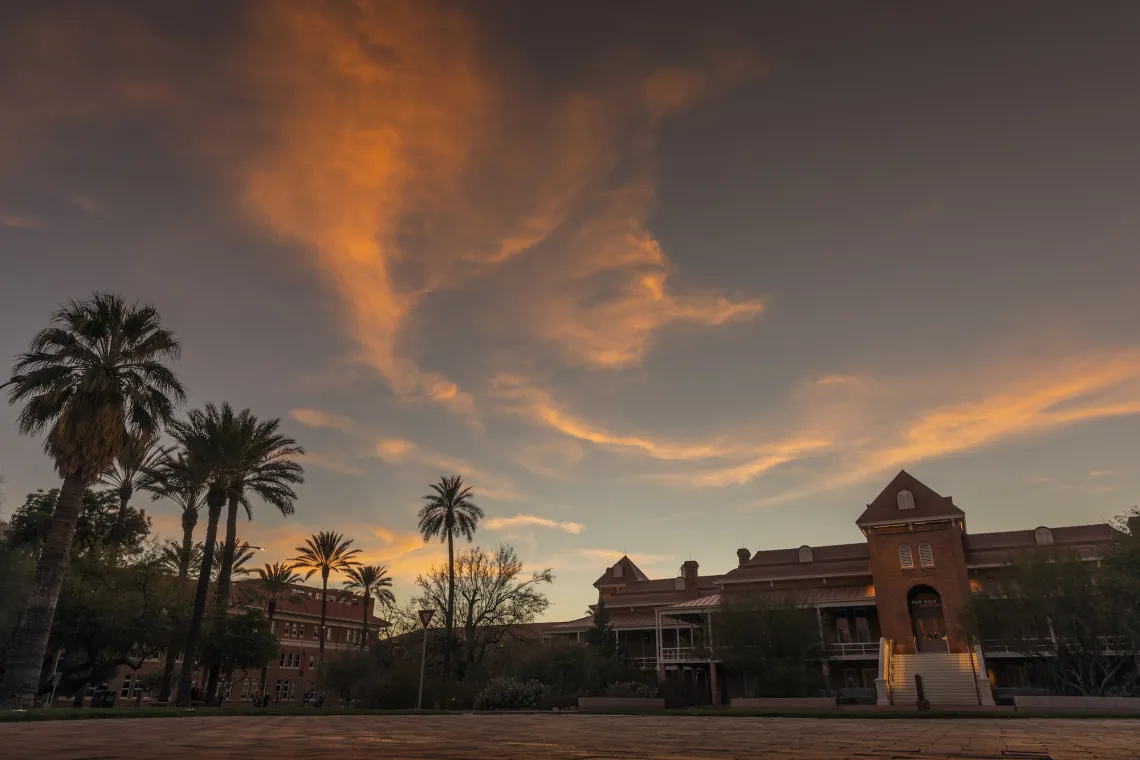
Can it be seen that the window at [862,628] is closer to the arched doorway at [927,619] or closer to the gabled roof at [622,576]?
the arched doorway at [927,619]

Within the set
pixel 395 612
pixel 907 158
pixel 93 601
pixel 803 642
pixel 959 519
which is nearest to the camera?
pixel 907 158

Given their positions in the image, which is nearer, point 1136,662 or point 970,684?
point 1136,662

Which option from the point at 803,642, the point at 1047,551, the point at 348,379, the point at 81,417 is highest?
the point at 348,379

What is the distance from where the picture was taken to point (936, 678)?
37.1m

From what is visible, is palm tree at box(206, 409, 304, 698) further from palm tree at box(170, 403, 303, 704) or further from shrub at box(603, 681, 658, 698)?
shrub at box(603, 681, 658, 698)

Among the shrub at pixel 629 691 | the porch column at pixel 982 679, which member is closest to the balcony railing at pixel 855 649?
the porch column at pixel 982 679

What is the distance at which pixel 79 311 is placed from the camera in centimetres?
2444

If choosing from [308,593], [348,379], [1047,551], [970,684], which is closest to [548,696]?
[348,379]

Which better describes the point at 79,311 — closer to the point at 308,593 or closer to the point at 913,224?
the point at 913,224

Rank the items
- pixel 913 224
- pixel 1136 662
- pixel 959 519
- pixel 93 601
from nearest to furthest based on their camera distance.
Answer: pixel 913 224
pixel 93 601
pixel 1136 662
pixel 959 519

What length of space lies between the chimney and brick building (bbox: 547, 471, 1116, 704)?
4174mm

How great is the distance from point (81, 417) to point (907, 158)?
1114 inches

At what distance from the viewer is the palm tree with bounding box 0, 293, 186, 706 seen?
22344mm

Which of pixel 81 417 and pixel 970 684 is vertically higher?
pixel 81 417
